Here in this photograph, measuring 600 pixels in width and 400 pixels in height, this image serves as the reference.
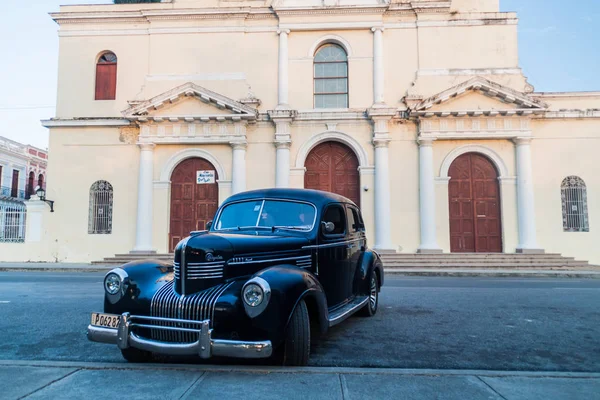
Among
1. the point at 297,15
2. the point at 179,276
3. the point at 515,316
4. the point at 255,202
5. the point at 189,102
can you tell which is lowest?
the point at 515,316

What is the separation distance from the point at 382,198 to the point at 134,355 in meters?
13.5

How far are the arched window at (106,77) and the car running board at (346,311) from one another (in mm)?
16740

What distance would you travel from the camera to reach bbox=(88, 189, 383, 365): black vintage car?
3.35 m

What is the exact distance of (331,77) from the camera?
57.8 feet

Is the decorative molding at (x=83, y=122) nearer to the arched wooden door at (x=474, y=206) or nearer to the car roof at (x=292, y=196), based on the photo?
the arched wooden door at (x=474, y=206)

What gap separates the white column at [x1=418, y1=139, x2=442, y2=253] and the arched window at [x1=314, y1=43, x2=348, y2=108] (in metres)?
3.90

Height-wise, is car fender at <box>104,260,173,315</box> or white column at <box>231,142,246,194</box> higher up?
white column at <box>231,142,246,194</box>

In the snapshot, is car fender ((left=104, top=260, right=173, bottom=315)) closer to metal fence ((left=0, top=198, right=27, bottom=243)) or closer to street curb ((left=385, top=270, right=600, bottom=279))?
street curb ((left=385, top=270, right=600, bottom=279))

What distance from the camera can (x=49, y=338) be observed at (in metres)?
4.83

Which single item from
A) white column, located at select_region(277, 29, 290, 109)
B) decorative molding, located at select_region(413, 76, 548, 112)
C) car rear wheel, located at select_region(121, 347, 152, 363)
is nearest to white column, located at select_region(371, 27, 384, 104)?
decorative molding, located at select_region(413, 76, 548, 112)

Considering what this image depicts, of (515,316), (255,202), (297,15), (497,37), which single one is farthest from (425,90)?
(255,202)

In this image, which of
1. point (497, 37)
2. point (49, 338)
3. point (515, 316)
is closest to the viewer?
point (49, 338)

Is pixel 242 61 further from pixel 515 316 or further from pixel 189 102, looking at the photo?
pixel 515 316

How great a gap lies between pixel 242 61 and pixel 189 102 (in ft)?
9.83
